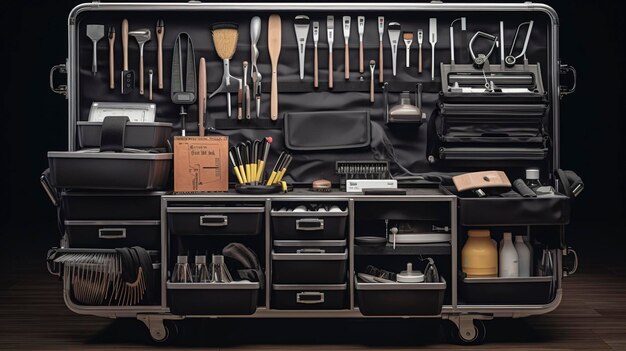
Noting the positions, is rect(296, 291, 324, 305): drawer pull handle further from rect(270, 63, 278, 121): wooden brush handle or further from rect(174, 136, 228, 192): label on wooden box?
rect(270, 63, 278, 121): wooden brush handle

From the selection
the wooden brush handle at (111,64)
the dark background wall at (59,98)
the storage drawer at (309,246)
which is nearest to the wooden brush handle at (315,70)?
the storage drawer at (309,246)

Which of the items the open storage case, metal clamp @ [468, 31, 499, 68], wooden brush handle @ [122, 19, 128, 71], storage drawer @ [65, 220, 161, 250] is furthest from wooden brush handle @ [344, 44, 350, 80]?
storage drawer @ [65, 220, 161, 250]

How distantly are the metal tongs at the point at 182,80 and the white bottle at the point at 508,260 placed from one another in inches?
68.8

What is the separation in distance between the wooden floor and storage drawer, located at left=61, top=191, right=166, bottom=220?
63cm

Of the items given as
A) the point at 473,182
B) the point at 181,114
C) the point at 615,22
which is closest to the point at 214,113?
the point at 181,114

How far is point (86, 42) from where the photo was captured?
4461mm

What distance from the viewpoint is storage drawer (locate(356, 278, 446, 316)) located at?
155 inches

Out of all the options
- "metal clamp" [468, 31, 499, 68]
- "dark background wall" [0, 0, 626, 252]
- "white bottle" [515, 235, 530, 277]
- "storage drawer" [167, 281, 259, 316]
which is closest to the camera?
"storage drawer" [167, 281, 259, 316]

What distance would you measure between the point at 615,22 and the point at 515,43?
4.63 meters

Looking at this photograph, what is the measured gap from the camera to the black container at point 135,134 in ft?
13.5

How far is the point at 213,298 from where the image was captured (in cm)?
395

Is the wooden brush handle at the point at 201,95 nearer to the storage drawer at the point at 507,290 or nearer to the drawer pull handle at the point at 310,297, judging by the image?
the drawer pull handle at the point at 310,297

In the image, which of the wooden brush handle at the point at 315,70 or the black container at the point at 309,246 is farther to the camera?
the wooden brush handle at the point at 315,70

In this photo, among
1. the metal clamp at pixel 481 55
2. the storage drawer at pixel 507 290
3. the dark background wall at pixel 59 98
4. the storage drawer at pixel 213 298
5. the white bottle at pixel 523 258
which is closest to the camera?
the storage drawer at pixel 213 298
